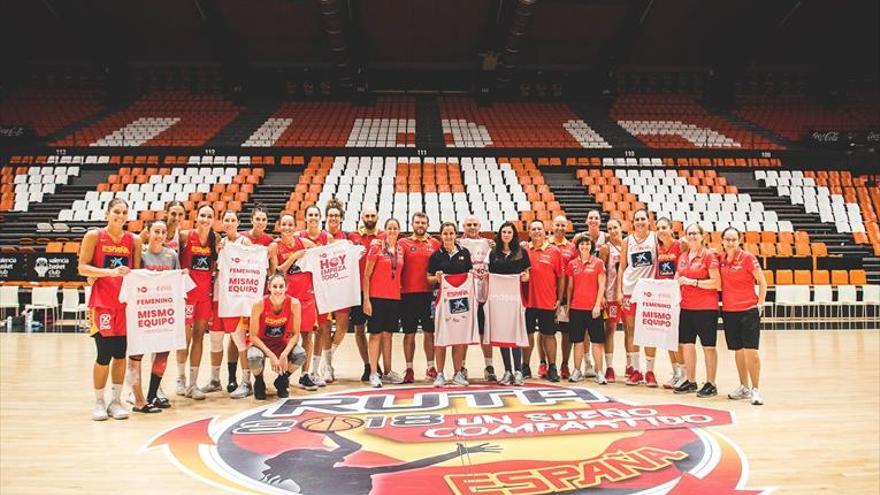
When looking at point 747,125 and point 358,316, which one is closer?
point 358,316

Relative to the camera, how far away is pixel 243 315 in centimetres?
534

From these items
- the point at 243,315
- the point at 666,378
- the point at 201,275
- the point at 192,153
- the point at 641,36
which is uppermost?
the point at 641,36

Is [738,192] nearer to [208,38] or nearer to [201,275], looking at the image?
[201,275]

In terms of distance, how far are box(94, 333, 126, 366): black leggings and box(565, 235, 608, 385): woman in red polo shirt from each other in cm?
413

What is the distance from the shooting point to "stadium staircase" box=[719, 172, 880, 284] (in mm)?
12156

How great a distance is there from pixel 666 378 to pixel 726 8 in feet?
57.8

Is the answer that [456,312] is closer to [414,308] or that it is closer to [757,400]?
[414,308]

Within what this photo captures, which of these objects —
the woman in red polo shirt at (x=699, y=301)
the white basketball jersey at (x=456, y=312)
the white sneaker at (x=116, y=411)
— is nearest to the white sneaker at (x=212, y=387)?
the white sneaker at (x=116, y=411)

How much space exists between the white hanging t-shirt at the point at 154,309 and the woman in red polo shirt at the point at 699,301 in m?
4.52

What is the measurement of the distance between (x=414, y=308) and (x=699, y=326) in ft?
8.91

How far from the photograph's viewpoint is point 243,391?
210 inches

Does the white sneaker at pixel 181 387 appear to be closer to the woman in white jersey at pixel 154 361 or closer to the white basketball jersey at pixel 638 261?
the woman in white jersey at pixel 154 361

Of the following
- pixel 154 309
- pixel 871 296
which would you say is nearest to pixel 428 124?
pixel 871 296

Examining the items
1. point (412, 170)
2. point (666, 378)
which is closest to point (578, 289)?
point (666, 378)
